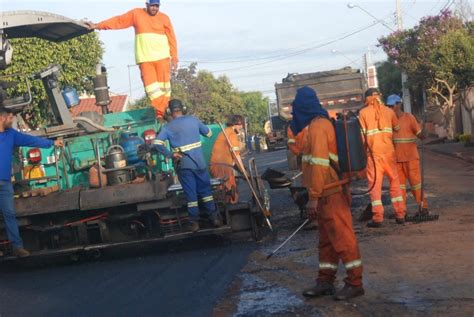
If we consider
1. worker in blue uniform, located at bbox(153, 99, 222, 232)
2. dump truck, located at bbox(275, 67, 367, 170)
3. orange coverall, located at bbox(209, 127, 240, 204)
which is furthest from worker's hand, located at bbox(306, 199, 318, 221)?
dump truck, located at bbox(275, 67, 367, 170)

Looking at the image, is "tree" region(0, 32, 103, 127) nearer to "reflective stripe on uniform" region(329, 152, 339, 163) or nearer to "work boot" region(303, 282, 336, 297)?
"reflective stripe on uniform" region(329, 152, 339, 163)

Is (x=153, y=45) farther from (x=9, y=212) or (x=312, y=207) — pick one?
(x=312, y=207)

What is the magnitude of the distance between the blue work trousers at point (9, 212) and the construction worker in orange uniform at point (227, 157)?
8.88 ft

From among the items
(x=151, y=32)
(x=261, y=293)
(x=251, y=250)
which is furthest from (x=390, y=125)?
(x=261, y=293)

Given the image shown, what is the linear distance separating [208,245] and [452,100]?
86.4ft

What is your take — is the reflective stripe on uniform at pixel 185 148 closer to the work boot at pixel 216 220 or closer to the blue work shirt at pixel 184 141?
the blue work shirt at pixel 184 141

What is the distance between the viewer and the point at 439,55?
104 feet

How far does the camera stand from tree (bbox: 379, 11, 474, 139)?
30859 mm

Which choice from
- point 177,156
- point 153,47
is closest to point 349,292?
point 177,156

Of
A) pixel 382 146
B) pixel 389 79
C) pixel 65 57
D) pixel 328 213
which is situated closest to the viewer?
pixel 328 213

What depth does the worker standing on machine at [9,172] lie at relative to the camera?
898 centimetres

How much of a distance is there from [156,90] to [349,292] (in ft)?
17.7

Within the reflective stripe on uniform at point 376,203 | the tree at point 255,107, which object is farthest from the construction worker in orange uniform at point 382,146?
the tree at point 255,107

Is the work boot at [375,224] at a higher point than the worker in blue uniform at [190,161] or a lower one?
lower
